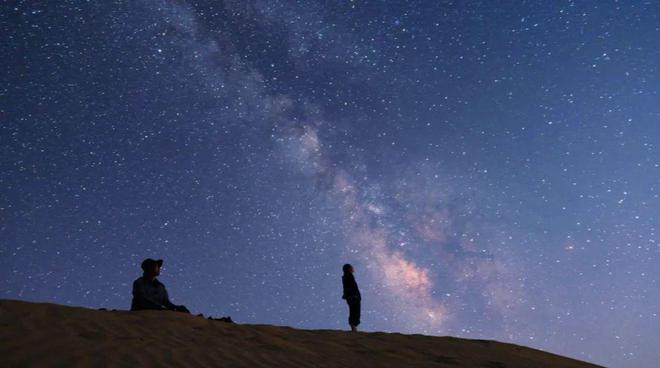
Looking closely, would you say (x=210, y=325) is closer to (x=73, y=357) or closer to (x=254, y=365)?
(x=254, y=365)

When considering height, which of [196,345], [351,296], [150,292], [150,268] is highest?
[351,296]

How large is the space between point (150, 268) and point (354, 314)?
4.07m

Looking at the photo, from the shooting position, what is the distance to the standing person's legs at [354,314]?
9.51 m

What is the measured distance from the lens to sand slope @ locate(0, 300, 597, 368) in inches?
184

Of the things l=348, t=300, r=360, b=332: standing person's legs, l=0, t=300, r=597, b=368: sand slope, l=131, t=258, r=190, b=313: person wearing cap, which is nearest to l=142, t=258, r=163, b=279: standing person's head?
l=131, t=258, r=190, b=313: person wearing cap

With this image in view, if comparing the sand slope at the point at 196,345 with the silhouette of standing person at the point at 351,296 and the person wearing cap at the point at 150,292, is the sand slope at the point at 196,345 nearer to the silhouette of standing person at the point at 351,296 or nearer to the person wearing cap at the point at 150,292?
the person wearing cap at the point at 150,292

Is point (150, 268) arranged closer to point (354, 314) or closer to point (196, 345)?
point (196, 345)

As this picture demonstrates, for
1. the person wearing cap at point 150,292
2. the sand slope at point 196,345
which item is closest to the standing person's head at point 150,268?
the person wearing cap at point 150,292

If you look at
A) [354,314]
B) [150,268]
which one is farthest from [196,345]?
[354,314]

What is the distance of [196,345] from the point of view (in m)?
5.59

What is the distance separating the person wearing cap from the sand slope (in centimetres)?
41

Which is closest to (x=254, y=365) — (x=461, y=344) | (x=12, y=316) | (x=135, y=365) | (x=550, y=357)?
(x=135, y=365)

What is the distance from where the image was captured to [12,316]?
5539 millimetres

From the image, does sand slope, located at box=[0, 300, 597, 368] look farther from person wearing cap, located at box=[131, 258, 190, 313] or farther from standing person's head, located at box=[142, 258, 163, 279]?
standing person's head, located at box=[142, 258, 163, 279]
